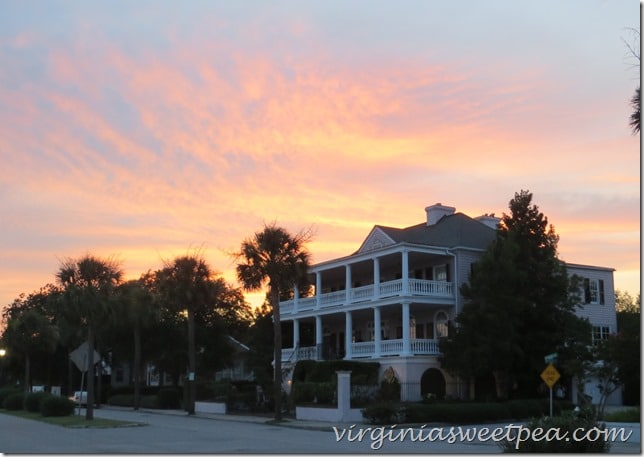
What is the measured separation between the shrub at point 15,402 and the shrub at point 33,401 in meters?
2.89

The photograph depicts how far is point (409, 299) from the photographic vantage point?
4028 cm

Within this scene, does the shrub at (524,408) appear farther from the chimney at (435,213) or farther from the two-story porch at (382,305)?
the chimney at (435,213)

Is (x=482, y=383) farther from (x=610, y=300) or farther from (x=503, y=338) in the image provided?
(x=610, y=300)

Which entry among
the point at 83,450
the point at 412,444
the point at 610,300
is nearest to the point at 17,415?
the point at 83,450

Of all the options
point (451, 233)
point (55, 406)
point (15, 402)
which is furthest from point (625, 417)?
point (15, 402)

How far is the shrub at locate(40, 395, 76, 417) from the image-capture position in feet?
123

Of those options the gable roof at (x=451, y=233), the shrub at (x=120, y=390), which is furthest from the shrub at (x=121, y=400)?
the gable roof at (x=451, y=233)

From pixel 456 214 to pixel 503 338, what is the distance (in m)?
12.2

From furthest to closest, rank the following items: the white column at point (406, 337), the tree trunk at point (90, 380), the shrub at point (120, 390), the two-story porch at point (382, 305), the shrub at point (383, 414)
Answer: the shrub at point (120, 390) < the two-story porch at point (382, 305) < the white column at point (406, 337) < the tree trunk at point (90, 380) < the shrub at point (383, 414)

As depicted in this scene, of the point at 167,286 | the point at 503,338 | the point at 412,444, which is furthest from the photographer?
the point at 167,286

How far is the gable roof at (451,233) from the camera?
4400cm

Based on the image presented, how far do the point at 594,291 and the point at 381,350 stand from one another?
1385 cm

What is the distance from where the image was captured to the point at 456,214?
47.3 metres

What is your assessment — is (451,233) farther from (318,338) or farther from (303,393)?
(303,393)
